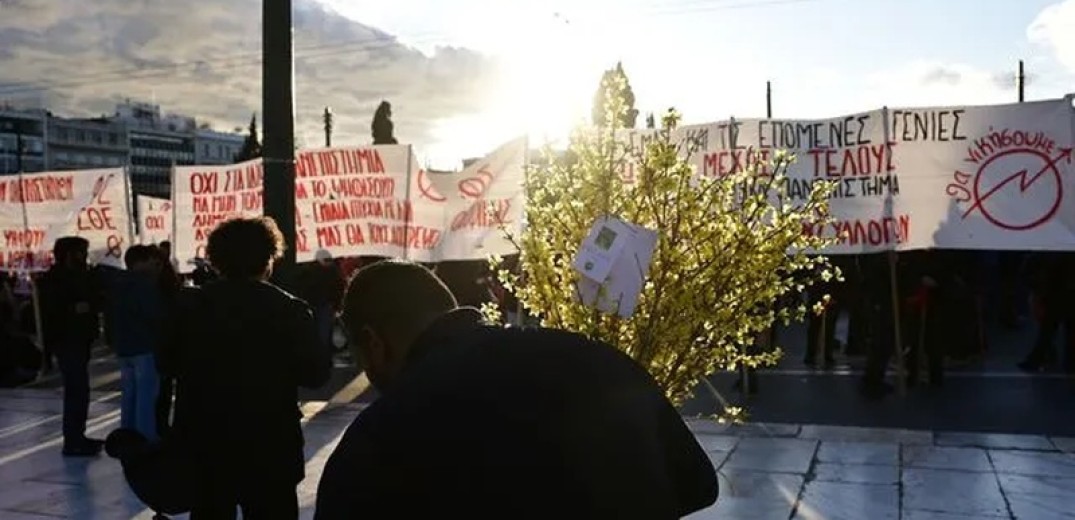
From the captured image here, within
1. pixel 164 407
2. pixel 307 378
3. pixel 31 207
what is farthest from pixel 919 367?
pixel 31 207

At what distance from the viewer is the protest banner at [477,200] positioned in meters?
11.3

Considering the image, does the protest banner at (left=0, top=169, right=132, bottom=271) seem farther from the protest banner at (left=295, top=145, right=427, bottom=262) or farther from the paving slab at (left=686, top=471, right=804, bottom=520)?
the paving slab at (left=686, top=471, right=804, bottom=520)

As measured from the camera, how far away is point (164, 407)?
23.1ft

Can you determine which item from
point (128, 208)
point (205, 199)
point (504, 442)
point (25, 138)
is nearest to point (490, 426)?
point (504, 442)

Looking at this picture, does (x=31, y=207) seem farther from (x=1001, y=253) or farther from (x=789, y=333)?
(x=1001, y=253)

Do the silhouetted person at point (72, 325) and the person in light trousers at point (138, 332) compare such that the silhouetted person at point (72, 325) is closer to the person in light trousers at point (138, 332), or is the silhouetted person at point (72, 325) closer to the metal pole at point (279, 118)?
the person in light trousers at point (138, 332)

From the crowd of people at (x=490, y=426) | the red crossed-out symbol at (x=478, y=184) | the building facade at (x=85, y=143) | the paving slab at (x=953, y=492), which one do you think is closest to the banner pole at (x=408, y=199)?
the red crossed-out symbol at (x=478, y=184)

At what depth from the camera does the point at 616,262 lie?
3260 millimetres

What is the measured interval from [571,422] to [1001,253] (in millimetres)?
16397

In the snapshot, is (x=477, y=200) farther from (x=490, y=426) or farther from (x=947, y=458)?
(x=490, y=426)

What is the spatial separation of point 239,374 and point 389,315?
6.42 feet

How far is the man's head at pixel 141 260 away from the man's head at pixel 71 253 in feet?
1.32

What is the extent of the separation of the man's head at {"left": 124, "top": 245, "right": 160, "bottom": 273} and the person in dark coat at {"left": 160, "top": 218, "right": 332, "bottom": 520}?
3914mm

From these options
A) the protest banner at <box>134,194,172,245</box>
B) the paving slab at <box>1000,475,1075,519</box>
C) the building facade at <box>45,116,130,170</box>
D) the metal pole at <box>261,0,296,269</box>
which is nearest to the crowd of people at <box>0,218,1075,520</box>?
the metal pole at <box>261,0,296,269</box>
